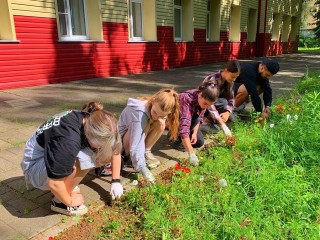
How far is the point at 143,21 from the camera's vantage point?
10.7 meters

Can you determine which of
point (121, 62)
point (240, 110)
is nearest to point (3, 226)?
point (240, 110)

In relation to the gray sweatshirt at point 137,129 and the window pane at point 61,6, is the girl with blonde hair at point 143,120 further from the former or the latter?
the window pane at point 61,6

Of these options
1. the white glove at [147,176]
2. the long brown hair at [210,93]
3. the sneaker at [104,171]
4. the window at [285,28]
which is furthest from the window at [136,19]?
the window at [285,28]

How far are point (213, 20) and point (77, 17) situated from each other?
8729 millimetres

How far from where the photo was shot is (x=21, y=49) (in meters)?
6.80

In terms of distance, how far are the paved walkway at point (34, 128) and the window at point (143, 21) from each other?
2138 mm

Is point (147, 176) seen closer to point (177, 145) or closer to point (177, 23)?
point (177, 145)

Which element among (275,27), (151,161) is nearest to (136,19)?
(151,161)

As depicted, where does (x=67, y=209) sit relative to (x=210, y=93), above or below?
below

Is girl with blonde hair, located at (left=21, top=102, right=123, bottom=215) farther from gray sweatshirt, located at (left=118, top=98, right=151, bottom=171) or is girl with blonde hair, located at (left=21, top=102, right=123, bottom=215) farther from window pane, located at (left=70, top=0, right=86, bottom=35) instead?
window pane, located at (left=70, top=0, right=86, bottom=35)

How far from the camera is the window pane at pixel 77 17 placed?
812 centimetres

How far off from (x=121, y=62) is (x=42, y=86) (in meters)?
3.04

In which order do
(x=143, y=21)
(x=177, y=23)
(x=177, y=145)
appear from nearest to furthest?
(x=177, y=145) → (x=143, y=21) → (x=177, y=23)

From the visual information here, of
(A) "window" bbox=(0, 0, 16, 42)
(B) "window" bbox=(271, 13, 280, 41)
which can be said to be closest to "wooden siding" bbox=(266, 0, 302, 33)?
(B) "window" bbox=(271, 13, 280, 41)
